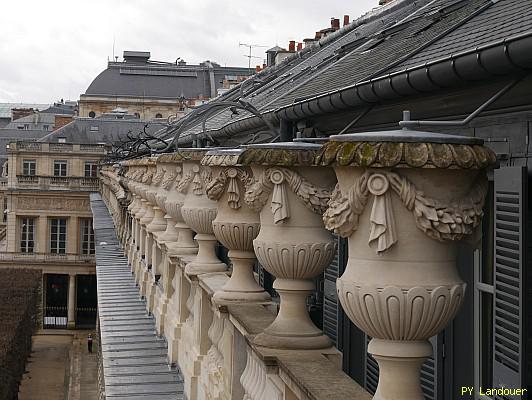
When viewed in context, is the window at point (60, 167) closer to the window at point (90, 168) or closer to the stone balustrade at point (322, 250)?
the window at point (90, 168)

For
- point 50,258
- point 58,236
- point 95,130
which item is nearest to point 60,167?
point 95,130

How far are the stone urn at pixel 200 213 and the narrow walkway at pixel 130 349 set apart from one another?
1.47 metres

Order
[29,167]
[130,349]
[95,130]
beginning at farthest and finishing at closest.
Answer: [95,130], [29,167], [130,349]

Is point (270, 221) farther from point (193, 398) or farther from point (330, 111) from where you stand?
point (193, 398)

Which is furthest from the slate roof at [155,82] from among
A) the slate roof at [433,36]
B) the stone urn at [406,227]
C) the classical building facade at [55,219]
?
the stone urn at [406,227]

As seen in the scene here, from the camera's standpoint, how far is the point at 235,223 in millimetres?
6930

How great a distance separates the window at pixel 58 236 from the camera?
235 feet

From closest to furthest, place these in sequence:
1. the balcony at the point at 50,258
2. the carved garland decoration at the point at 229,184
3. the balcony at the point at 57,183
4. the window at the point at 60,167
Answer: the carved garland decoration at the point at 229,184 < the balcony at the point at 50,258 < the balcony at the point at 57,183 < the window at the point at 60,167

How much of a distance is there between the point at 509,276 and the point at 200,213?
424 centimetres

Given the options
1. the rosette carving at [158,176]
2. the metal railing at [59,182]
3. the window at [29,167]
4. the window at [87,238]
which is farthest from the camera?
the window at [29,167]

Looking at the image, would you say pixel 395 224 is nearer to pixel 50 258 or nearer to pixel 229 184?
pixel 229 184

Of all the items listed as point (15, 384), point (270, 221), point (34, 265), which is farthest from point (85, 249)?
point (270, 221)

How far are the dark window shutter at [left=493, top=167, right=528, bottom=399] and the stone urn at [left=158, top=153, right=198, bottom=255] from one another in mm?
4874

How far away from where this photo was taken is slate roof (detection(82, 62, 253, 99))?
344ft
